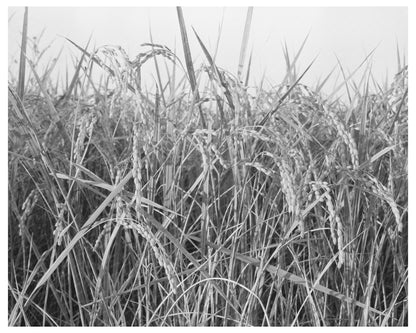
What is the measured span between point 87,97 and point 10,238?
643mm

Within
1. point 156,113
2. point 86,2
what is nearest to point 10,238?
point 156,113

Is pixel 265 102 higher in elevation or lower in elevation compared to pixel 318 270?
higher

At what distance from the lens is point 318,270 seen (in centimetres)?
167

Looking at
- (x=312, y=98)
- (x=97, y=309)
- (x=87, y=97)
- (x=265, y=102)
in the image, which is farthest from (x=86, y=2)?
(x=97, y=309)

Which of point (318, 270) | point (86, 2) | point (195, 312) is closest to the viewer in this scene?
point (195, 312)

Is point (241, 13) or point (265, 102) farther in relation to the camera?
point (241, 13)

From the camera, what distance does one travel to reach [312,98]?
161 cm

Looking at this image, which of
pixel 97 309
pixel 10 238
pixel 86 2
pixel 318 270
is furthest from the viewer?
pixel 86 2

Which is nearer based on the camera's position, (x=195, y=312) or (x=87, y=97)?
(x=195, y=312)

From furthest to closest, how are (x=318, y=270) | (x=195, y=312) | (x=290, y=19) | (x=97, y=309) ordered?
(x=290, y=19) → (x=318, y=270) → (x=97, y=309) → (x=195, y=312)

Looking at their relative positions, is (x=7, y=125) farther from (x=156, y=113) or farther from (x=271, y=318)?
(x=271, y=318)
